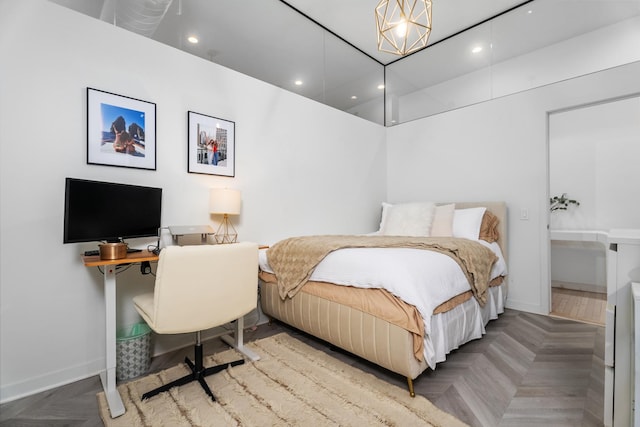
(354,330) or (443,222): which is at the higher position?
(443,222)

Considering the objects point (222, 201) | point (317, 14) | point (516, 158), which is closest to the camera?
point (222, 201)

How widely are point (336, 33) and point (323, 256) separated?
317 cm

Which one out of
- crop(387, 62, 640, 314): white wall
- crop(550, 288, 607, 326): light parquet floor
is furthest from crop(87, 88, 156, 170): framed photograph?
crop(550, 288, 607, 326): light parquet floor

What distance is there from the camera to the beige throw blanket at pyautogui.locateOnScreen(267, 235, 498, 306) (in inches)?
88.7

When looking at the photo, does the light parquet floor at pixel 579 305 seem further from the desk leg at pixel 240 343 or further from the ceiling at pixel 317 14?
the ceiling at pixel 317 14

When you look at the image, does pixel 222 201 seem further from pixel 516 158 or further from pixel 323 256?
pixel 516 158

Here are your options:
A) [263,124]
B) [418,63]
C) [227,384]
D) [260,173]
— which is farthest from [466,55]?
[227,384]

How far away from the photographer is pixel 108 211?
1883 millimetres

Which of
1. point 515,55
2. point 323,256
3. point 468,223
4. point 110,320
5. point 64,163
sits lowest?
point 110,320

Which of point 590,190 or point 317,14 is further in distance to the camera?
point 590,190

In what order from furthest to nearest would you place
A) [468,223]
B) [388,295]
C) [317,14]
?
[317,14]
[468,223]
[388,295]

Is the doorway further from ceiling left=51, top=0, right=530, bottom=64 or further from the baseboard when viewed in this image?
ceiling left=51, top=0, right=530, bottom=64

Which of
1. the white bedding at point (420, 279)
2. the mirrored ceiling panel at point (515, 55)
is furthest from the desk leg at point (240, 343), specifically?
the mirrored ceiling panel at point (515, 55)

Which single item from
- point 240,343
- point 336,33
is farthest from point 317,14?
point 240,343
